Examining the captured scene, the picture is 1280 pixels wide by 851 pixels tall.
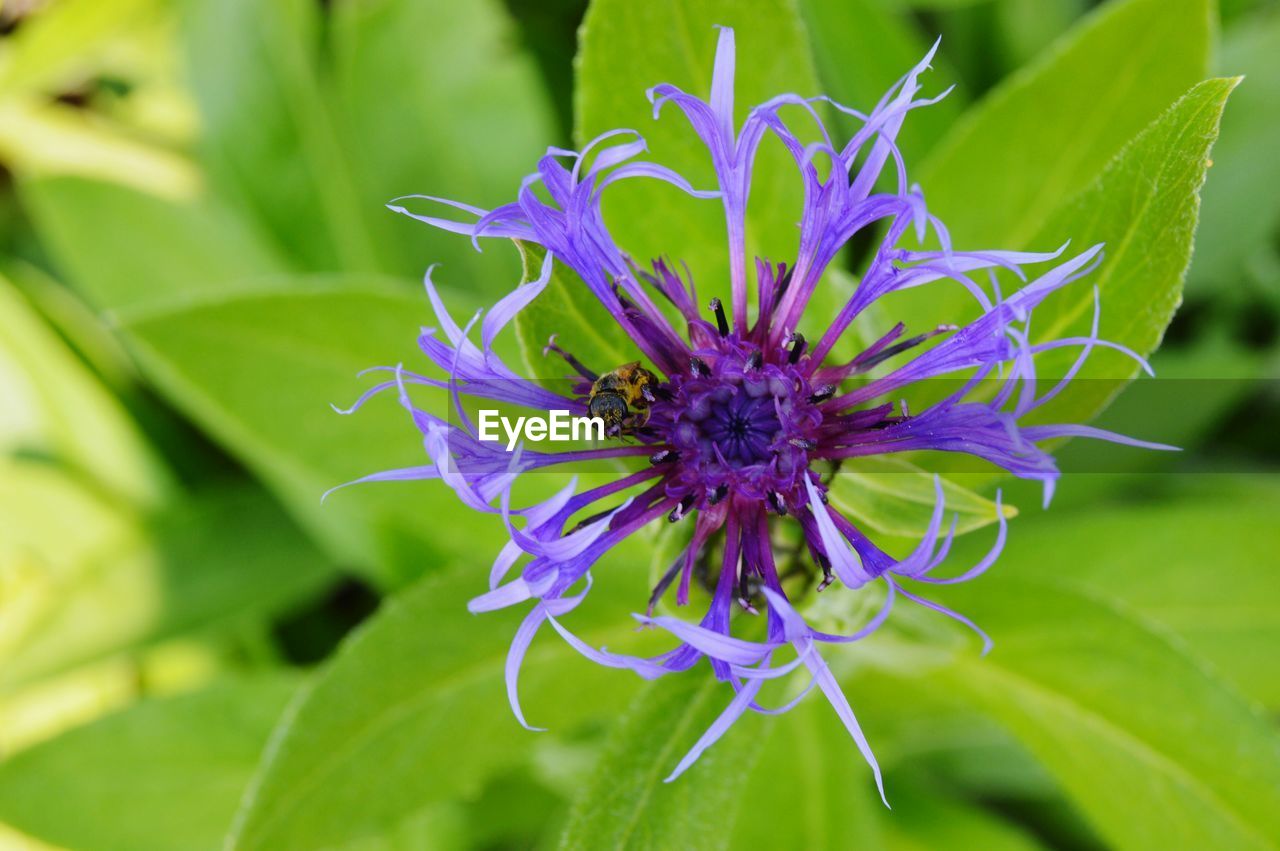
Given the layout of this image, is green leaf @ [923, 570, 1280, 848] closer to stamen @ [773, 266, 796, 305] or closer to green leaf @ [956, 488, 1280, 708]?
green leaf @ [956, 488, 1280, 708]

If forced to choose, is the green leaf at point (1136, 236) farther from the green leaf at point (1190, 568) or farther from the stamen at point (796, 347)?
the green leaf at point (1190, 568)

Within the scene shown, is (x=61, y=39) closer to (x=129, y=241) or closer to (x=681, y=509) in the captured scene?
(x=129, y=241)

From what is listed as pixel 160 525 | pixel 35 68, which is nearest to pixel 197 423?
pixel 160 525

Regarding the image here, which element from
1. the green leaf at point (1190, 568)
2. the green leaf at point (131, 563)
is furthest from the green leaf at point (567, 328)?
the green leaf at point (131, 563)

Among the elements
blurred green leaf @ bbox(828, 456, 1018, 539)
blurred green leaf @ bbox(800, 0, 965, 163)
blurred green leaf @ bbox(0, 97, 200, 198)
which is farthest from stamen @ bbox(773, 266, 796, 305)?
blurred green leaf @ bbox(0, 97, 200, 198)

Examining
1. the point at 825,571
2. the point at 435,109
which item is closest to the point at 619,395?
the point at 825,571

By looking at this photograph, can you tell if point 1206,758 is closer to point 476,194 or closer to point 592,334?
point 592,334
